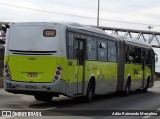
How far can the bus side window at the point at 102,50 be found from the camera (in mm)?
20295

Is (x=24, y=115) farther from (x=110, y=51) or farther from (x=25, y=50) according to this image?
(x=110, y=51)

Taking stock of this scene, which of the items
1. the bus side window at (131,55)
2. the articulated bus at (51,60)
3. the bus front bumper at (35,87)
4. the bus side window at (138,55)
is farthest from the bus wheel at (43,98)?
the bus side window at (138,55)

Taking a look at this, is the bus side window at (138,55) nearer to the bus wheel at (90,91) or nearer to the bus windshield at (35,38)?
the bus wheel at (90,91)

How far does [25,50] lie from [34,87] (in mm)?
1283

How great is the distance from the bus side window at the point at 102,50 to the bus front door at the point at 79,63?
2135mm

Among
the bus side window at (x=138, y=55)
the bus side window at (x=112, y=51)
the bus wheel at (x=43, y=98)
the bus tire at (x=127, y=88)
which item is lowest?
the bus tire at (x=127, y=88)

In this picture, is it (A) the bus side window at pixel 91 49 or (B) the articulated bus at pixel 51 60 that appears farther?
(A) the bus side window at pixel 91 49

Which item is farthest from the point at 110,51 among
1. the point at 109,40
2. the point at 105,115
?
the point at 105,115

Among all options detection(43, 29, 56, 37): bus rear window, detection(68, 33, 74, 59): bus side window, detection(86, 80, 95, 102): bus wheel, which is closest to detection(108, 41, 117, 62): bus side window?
detection(86, 80, 95, 102): bus wheel

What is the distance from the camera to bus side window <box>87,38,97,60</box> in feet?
61.9

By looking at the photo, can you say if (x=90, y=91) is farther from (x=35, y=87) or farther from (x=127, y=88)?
(x=127, y=88)

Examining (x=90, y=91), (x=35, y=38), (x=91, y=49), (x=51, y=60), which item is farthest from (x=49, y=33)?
(x=90, y=91)

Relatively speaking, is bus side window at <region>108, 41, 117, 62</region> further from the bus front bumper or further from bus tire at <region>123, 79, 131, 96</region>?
the bus front bumper

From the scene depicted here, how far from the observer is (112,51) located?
22.4m
